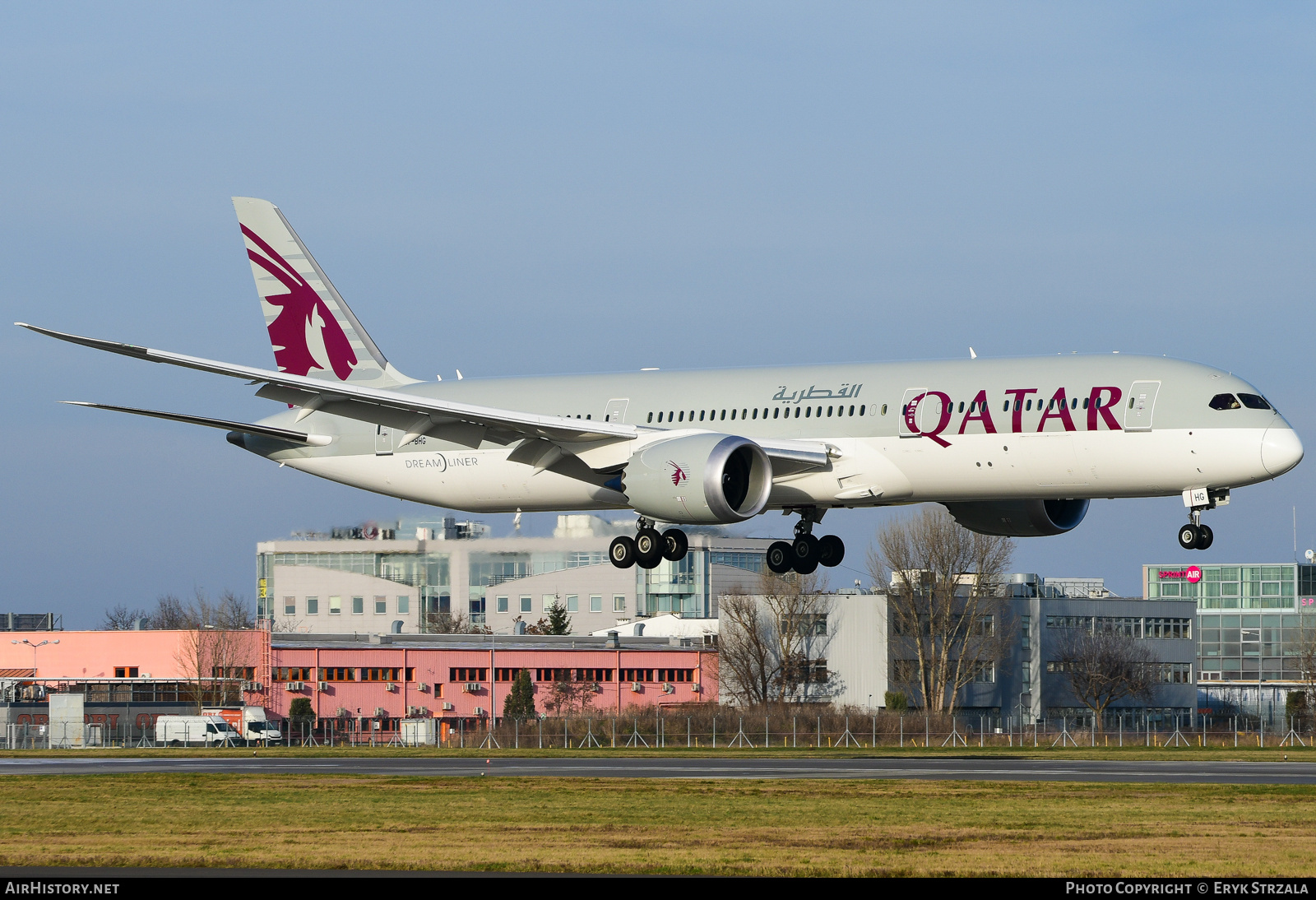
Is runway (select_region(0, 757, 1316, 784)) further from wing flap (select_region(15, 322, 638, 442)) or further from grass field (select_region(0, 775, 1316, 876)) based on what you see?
wing flap (select_region(15, 322, 638, 442))

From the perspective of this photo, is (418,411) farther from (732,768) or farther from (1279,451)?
(1279,451)

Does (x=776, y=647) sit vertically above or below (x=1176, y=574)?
below

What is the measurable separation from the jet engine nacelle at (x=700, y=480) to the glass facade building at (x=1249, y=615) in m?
128

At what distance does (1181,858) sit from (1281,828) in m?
6.02

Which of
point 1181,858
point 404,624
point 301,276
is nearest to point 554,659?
point 404,624

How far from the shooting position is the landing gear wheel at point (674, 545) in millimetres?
48375

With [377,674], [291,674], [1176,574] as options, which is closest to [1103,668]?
[377,674]

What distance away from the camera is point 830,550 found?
165ft

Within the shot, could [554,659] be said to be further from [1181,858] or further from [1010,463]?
[1181,858]

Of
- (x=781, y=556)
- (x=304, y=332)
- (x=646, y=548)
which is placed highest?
(x=304, y=332)

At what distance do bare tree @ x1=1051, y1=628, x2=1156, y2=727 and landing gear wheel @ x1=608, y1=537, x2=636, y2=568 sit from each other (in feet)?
227

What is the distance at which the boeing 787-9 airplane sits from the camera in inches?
1629

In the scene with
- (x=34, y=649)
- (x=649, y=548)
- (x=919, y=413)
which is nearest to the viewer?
(x=919, y=413)

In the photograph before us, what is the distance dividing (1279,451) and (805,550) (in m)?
14.5
